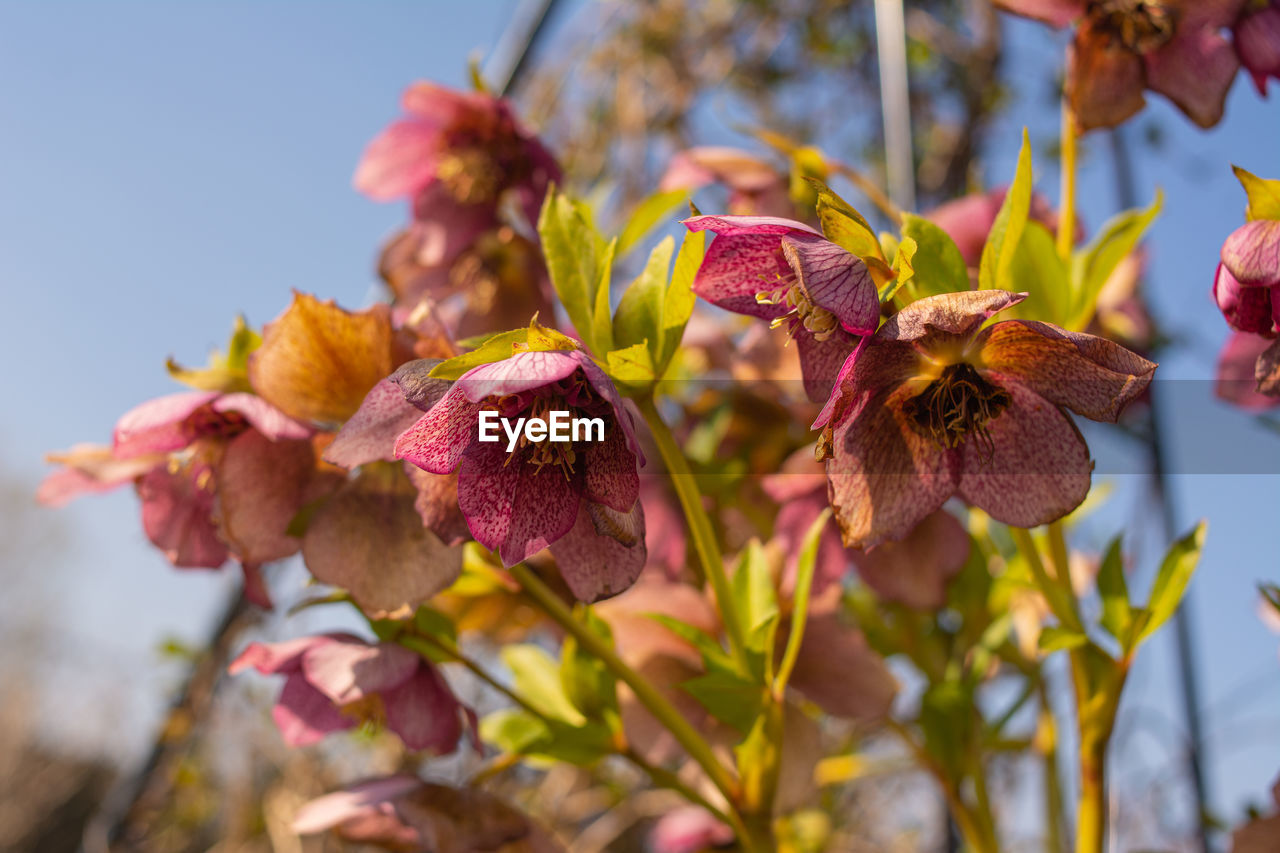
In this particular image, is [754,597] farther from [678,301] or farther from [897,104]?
[897,104]

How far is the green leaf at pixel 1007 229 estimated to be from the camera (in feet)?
1.18

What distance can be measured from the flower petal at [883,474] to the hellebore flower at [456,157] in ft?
1.33

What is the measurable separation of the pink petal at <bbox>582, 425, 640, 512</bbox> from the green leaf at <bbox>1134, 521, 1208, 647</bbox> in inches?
10.6

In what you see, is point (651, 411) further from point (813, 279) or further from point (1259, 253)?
point (1259, 253)

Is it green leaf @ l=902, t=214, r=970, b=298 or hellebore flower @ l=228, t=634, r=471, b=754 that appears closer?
green leaf @ l=902, t=214, r=970, b=298

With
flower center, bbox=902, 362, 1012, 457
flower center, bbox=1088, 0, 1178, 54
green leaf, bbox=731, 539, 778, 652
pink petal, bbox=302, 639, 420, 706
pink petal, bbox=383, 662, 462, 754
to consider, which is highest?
flower center, bbox=1088, 0, 1178, 54

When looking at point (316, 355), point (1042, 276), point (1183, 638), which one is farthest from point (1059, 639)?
point (1183, 638)

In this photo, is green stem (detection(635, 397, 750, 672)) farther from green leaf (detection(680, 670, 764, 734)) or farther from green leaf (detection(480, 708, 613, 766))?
green leaf (detection(480, 708, 613, 766))

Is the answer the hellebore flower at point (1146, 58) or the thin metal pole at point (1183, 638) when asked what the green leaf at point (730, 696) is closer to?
the hellebore flower at point (1146, 58)

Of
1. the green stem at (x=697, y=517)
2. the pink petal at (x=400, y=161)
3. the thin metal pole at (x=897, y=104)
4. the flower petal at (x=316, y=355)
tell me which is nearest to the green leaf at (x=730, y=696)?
the green stem at (x=697, y=517)

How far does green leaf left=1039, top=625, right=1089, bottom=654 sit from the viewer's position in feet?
1.39

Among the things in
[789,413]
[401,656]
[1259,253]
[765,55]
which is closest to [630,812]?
[789,413]

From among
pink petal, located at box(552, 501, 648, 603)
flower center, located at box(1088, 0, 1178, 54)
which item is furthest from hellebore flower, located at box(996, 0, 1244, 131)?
pink petal, located at box(552, 501, 648, 603)

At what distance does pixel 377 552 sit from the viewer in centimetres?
44
